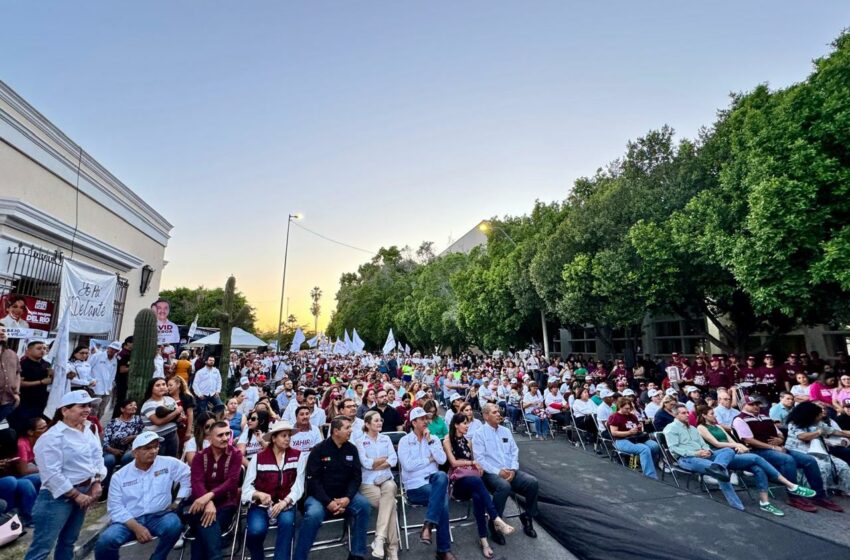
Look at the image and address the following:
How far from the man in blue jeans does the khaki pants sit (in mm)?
5715

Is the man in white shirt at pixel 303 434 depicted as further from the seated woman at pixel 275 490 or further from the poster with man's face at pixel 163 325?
the poster with man's face at pixel 163 325

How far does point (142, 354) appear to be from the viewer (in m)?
6.96

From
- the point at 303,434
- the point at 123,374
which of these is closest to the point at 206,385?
the point at 123,374

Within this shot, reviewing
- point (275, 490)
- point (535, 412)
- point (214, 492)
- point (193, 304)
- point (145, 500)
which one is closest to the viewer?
point (145, 500)

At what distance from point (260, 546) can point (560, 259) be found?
16.8m

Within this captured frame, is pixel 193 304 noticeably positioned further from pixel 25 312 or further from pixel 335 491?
pixel 335 491

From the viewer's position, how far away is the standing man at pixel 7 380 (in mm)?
5051

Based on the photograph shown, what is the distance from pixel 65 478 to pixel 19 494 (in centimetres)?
187

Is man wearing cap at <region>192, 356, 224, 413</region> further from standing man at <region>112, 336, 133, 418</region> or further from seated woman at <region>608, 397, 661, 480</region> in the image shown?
seated woman at <region>608, 397, 661, 480</region>

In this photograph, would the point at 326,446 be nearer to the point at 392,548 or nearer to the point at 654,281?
the point at 392,548

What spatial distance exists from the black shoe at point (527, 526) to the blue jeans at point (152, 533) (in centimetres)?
386

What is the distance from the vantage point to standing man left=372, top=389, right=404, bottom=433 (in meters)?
7.75

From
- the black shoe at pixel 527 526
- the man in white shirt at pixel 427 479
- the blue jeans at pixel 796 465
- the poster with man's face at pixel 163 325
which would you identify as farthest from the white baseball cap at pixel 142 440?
the blue jeans at pixel 796 465

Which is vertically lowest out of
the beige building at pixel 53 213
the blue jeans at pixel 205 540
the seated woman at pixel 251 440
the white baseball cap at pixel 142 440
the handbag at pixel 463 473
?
the blue jeans at pixel 205 540
